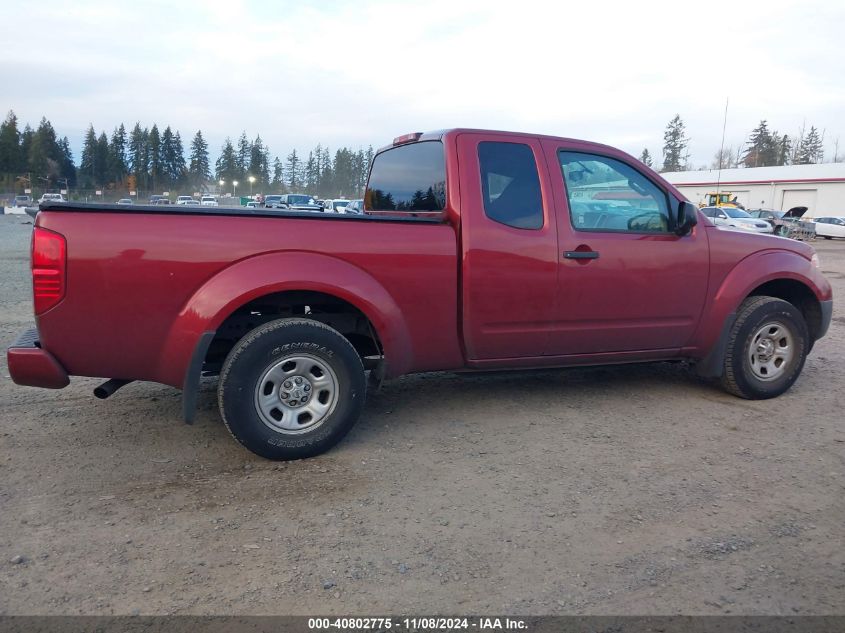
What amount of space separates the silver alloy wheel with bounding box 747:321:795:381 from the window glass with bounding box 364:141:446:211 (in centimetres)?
274

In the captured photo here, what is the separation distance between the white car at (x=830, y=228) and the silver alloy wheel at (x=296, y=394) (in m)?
36.8

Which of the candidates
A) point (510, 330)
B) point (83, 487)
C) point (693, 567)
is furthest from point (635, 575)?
point (83, 487)

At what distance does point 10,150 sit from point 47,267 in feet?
323

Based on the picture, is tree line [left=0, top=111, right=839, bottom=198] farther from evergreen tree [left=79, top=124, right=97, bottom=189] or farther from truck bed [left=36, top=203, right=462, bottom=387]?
truck bed [left=36, top=203, right=462, bottom=387]

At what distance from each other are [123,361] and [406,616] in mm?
2149

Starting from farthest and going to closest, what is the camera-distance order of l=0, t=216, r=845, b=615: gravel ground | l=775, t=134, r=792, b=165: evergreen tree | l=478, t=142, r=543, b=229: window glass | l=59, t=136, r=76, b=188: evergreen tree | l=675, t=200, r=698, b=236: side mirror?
l=59, t=136, r=76, b=188: evergreen tree
l=775, t=134, r=792, b=165: evergreen tree
l=675, t=200, r=698, b=236: side mirror
l=478, t=142, r=543, b=229: window glass
l=0, t=216, r=845, b=615: gravel ground

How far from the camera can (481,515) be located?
3.22 m

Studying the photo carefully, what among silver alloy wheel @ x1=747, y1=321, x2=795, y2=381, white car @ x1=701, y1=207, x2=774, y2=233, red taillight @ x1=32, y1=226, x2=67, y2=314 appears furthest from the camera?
white car @ x1=701, y1=207, x2=774, y2=233

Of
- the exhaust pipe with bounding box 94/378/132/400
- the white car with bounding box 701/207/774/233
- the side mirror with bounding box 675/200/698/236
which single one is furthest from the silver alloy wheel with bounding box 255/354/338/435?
the white car with bounding box 701/207/774/233

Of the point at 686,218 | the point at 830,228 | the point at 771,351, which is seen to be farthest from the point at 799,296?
the point at 830,228

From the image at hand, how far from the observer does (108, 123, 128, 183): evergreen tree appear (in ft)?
331

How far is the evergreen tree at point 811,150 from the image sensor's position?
86250 millimetres

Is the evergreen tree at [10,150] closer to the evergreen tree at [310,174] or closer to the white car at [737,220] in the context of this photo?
the evergreen tree at [310,174]

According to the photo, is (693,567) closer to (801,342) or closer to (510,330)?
(510,330)
